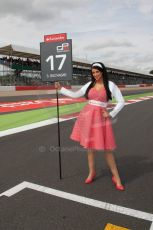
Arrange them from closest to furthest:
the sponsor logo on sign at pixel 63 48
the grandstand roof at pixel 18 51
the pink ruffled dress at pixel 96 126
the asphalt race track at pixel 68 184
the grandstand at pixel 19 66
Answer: the asphalt race track at pixel 68 184
the pink ruffled dress at pixel 96 126
the sponsor logo on sign at pixel 63 48
the grandstand roof at pixel 18 51
the grandstand at pixel 19 66

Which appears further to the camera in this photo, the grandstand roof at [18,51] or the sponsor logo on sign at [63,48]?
the grandstand roof at [18,51]

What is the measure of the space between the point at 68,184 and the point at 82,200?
630 mm

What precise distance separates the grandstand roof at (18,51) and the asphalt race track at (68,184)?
23.4 m

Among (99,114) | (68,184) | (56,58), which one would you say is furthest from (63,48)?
(68,184)

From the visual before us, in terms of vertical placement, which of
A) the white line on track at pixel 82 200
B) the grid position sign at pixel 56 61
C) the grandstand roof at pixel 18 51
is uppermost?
the grandstand roof at pixel 18 51

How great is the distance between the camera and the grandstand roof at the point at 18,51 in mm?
29844

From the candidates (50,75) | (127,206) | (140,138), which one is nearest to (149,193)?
(127,206)

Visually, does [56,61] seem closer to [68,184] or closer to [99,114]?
[99,114]

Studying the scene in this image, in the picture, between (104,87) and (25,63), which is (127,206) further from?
(25,63)

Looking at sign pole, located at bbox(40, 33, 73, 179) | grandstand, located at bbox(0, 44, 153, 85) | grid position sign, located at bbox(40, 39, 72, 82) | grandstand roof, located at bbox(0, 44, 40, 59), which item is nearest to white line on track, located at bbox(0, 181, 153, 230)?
sign pole, located at bbox(40, 33, 73, 179)

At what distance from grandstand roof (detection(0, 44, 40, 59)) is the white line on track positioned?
26.6 meters

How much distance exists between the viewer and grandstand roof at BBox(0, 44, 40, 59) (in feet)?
97.9

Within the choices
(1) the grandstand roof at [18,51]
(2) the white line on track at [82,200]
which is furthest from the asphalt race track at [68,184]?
(1) the grandstand roof at [18,51]

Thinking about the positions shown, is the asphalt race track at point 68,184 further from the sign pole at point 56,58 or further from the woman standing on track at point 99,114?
the sign pole at point 56,58
